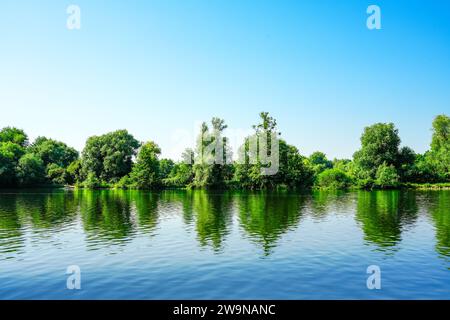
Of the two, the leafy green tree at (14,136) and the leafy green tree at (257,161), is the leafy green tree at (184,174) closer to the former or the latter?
the leafy green tree at (257,161)

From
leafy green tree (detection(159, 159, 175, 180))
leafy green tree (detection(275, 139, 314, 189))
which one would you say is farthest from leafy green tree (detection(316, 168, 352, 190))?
leafy green tree (detection(159, 159, 175, 180))

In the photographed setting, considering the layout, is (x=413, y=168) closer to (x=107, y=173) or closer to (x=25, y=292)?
(x=107, y=173)

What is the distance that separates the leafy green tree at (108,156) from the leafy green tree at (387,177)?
62.9 meters

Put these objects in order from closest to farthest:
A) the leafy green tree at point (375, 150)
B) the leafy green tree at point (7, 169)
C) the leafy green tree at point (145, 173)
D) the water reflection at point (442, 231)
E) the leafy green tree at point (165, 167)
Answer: the water reflection at point (442, 231) → the leafy green tree at point (7, 169) → the leafy green tree at point (145, 173) → the leafy green tree at point (375, 150) → the leafy green tree at point (165, 167)

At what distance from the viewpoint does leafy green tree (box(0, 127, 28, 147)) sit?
4769 inches

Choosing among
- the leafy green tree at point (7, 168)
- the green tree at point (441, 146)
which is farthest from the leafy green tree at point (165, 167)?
the green tree at point (441, 146)

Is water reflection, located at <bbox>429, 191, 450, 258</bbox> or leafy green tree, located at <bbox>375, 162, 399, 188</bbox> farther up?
leafy green tree, located at <bbox>375, 162, 399, 188</bbox>

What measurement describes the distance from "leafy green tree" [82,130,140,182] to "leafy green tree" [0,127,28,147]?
1426 inches

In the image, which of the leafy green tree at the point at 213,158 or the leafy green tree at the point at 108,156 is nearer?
the leafy green tree at the point at 213,158

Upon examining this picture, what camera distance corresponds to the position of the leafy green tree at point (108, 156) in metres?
98.1

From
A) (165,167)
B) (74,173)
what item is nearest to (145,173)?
(165,167)

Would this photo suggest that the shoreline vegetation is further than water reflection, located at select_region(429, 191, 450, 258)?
Yes

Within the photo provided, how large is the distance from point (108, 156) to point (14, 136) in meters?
46.3

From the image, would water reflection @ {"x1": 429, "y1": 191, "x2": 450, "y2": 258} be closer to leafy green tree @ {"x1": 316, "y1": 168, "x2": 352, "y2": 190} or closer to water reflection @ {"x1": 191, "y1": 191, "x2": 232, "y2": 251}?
water reflection @ {"x1": 191, "y1": 191, "x2": 232, "y2": 251}
